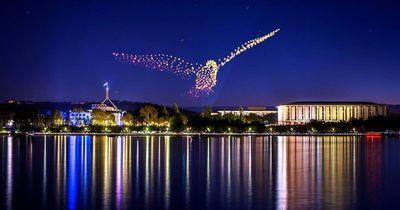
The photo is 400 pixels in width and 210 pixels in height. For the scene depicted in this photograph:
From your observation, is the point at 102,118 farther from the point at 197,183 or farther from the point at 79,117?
the point at 197,183

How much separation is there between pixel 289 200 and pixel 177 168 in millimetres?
12478

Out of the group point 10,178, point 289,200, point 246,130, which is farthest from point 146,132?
point 289,200

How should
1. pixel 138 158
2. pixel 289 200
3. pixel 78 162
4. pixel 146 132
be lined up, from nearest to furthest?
pixel 289 200 < pixel 78 162 < pixel 138 158 < pixel 146 132

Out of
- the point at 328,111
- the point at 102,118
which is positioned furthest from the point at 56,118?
the point at 328,111

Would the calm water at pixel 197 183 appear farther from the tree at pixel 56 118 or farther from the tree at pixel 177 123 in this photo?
the tree at pixel 56 118

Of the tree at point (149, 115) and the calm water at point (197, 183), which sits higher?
the tree at point (149, 115)

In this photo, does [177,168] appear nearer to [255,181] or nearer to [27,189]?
[255,181]

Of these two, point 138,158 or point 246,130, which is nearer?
point 138,158

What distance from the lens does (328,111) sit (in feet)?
521

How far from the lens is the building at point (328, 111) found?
157m

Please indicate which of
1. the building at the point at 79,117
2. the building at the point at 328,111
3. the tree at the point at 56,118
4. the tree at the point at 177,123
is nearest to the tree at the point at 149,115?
the tree at the point at 177,123

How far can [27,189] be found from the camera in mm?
24078

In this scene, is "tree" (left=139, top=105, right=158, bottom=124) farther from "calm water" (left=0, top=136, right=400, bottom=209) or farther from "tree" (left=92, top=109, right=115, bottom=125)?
"calm water" (left=0, top=136, right=400, bottom=209)

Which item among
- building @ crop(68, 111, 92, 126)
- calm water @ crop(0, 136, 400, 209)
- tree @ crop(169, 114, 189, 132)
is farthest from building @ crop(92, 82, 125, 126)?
calm water @ crop(0, 136, 400, 209)
